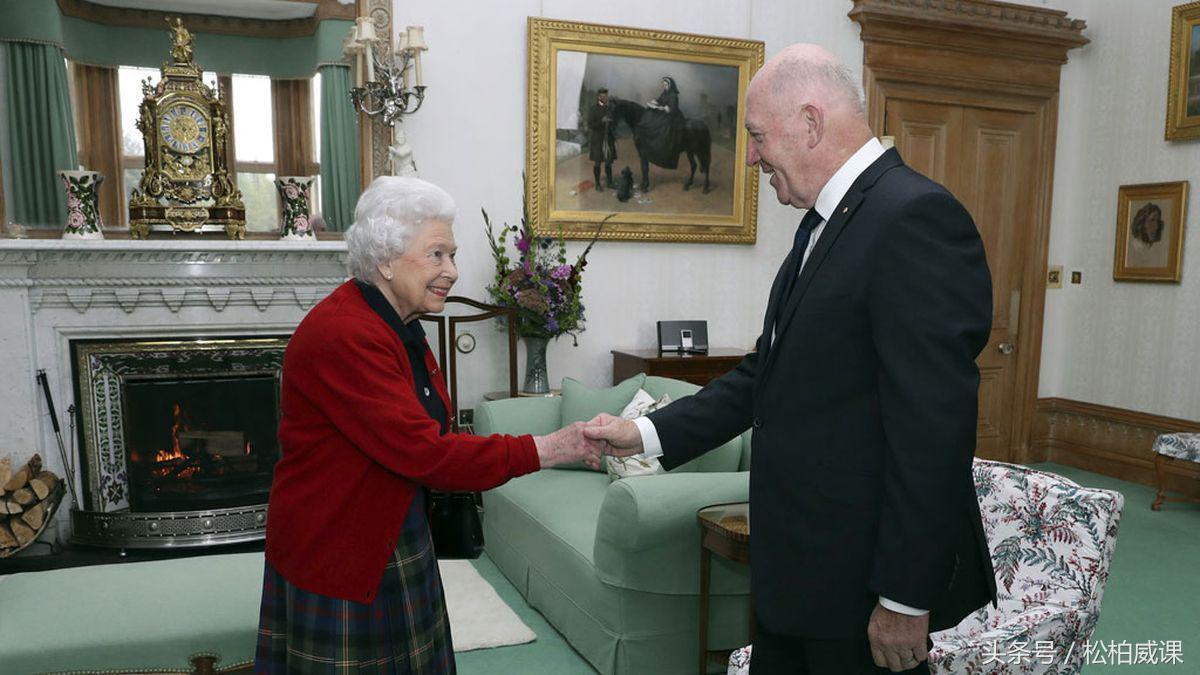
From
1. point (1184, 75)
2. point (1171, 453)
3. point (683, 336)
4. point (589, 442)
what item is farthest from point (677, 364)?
point (1184, 75)

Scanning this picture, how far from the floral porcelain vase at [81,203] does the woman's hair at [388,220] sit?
316 cm

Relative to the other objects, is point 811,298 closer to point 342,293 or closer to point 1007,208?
point 342,293

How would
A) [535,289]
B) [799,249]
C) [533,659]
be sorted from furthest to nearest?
[535,289]
[533,659]
[799,249]

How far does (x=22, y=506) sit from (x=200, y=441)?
89 cm

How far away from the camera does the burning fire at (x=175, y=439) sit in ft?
15.3

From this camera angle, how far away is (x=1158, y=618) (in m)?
3.68

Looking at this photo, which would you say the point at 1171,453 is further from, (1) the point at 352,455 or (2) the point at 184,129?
(2) the point at 184,129

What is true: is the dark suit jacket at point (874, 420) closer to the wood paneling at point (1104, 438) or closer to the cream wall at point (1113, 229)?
the wood paneling at point (1104, 438)

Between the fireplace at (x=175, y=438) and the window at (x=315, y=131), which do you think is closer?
the fireplace at (x=175, y=438)

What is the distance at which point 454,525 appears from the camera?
2.13m

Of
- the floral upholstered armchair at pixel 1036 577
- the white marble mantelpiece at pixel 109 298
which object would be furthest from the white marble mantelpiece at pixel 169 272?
the floral upholstered armchair at pixel 1036 577

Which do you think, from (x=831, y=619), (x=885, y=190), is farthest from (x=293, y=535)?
(x=885, y=190)

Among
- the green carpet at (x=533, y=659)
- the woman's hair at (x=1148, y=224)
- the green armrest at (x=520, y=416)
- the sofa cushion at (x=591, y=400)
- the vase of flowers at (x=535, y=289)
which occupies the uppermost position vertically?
the woman's hair at (x=1148, y=224)

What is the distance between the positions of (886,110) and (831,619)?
17.0 feet
